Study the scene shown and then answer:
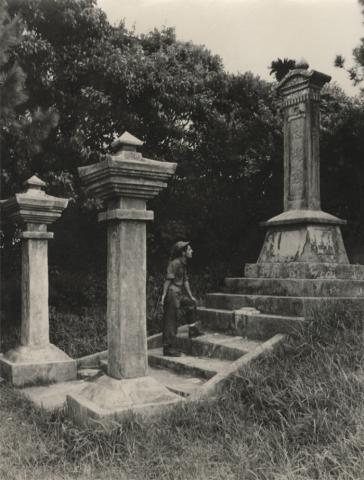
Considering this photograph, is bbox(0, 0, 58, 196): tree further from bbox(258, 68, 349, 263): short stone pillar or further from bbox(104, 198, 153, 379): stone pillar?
bbox(258, 68, 349, 263): short stone pillar

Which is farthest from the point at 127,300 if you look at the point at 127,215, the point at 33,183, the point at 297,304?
the point at 33,183

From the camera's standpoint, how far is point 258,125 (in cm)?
1388

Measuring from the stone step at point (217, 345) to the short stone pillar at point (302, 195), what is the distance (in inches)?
63.5

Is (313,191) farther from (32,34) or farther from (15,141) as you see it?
(32,34)

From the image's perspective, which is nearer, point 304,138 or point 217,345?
point 217,345

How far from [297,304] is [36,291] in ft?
10.8

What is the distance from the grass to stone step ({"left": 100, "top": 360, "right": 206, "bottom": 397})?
0.57 m

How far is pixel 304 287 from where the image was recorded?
6.71 meters

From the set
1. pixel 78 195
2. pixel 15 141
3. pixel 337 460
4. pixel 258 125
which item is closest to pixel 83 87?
pixel 78 195

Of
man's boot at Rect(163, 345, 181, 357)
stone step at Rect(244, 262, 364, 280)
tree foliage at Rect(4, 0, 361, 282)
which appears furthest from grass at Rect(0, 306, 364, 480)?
tree foliage at Rect(4, 0, 361, 282)

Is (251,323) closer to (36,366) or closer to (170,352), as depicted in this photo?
(170,352)

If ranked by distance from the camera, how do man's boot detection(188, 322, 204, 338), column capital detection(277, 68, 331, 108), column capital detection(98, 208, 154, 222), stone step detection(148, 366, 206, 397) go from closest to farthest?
column capital detection(98, 208, 154, 222), stone step detection(148, 366, 206, 397), man's boot detection(188, 322, 204, 338), column capital detection(277, 68, 331, 108)

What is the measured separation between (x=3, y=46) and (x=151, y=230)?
7.37 m

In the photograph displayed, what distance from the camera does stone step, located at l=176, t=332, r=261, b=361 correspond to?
20.0 ft
